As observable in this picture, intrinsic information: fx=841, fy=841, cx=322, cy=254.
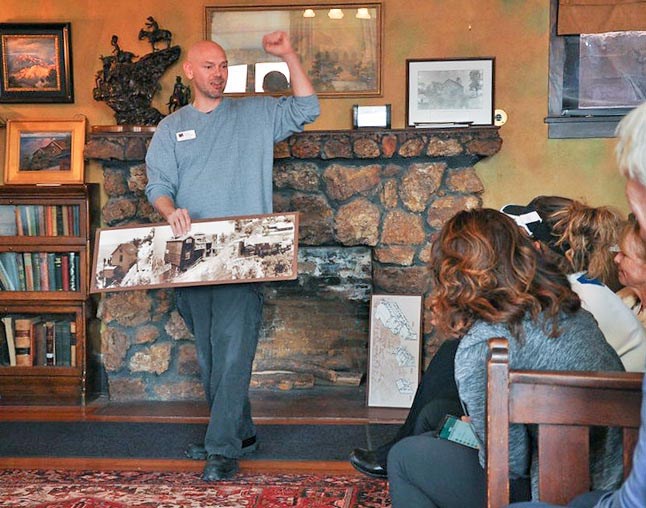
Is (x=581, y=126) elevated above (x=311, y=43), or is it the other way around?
(x=311, y=43)

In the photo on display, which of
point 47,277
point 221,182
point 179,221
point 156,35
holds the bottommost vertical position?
point 47,277

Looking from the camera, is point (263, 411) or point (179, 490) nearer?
point (179, 490)

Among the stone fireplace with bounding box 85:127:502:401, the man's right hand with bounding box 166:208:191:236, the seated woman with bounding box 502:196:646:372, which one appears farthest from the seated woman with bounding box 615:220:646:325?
the stone fireplace with bounding box 85:127:502:401

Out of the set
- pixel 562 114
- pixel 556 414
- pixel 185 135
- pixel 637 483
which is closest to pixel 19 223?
pixel 185 135

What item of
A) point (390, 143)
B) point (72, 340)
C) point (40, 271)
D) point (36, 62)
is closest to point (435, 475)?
point (390, 143)

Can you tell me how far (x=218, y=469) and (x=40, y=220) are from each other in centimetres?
194

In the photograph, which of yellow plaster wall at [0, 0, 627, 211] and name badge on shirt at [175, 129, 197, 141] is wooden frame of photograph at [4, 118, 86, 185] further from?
name badge on shirt at [175, 129, 197, 141]

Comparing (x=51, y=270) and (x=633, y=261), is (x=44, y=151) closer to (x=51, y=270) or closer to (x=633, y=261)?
(x=51, y=270)

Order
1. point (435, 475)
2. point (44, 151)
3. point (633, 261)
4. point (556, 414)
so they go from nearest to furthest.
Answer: point (556, 414) < point (435, 475) < point (633, 261) < point (44, 151)

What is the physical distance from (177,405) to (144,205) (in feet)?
3.41

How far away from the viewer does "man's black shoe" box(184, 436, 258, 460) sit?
11.1ft

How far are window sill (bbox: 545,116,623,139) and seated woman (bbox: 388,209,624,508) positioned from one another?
8.73ft

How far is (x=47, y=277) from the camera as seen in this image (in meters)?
4.40

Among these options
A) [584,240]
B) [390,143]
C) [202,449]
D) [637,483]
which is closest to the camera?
[637,483]
